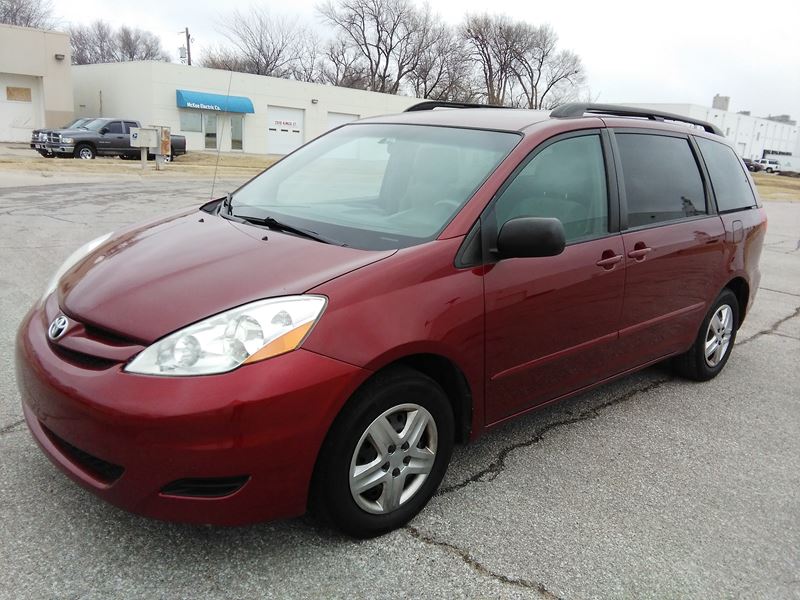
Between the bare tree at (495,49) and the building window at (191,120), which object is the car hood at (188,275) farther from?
the bare tree at (495,49)

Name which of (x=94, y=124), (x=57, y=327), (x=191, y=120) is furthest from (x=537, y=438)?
(x=191, y=120)

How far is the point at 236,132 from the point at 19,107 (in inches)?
448

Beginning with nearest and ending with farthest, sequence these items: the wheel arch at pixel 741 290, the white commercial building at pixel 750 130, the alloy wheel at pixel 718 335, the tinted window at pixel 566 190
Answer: the tinted window at pixel 566 190, the alloy wheel at pixel 718 335, the wheel arch at pixel 741 290, the white commercial building at pixel 750 130

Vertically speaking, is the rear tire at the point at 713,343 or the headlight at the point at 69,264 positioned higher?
the headlight at the point at 69,264

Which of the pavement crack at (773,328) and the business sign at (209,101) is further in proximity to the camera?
the business sign at (209,101)

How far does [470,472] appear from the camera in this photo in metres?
3.23

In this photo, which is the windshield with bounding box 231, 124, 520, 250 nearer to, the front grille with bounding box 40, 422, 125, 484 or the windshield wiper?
the windshield wiper

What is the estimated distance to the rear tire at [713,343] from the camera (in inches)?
179

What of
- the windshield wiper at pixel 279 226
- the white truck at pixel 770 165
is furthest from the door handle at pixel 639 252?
the white truck at pixel 770 165

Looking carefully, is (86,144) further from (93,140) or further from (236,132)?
(236,132)

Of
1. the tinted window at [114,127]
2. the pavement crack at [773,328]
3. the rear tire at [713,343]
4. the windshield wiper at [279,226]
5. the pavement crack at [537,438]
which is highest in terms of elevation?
the tinted window at [114,127]

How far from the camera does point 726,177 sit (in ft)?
15.4

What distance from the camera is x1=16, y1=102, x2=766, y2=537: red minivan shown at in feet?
7.27

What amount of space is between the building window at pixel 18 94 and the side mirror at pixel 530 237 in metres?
38.5
